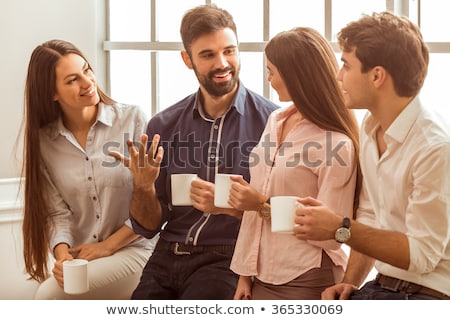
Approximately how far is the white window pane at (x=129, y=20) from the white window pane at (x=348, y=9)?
505 mm

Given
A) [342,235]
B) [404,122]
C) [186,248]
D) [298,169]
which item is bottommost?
[186,248]

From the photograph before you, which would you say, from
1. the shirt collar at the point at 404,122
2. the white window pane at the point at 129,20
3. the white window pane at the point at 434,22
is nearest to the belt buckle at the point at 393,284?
the shirt collar at the point at 404,122

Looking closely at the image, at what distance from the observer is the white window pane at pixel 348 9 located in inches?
59.6

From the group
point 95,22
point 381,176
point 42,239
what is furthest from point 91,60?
point 381,176

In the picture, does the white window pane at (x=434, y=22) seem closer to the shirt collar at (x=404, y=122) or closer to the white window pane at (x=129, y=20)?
the shirt collar at (x=404, y=122)

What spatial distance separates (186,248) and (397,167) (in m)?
0.61

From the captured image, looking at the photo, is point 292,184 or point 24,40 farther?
point 24,40

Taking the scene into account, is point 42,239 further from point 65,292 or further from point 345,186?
point 345,186

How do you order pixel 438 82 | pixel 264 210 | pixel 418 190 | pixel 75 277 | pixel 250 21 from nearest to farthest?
pixel 418 190 → pixel 438 82 → pixel 264 210 → pixel 250 21 → pixel 75 277

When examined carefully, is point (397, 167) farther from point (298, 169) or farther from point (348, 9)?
point (348, 9)

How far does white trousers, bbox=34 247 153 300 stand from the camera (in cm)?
177

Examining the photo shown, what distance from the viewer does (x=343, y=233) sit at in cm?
133

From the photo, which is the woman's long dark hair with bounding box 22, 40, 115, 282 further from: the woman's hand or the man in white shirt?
the man in white shirt

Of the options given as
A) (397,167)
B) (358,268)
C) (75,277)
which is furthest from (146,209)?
(397,167)
